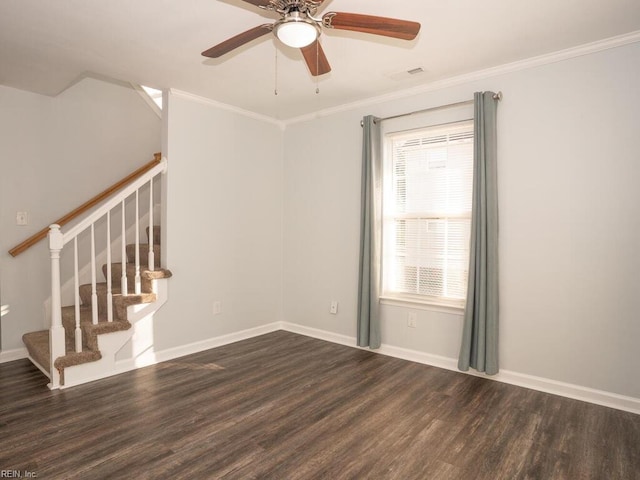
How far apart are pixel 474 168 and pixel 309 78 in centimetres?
158

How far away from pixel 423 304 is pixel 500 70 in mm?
2049

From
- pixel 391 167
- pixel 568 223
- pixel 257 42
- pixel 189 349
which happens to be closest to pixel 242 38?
pixel 257 42

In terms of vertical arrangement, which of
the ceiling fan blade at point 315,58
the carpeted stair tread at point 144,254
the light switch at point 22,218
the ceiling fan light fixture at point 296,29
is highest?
the ceiling fan blade at point 315,58

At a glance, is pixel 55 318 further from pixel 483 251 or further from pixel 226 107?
pixel 483 251

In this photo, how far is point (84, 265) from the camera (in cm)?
413

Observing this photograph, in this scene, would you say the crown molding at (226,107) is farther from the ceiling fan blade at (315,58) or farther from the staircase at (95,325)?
the ceiling fan blade at (315,58)

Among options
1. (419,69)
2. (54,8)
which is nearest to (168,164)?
(54,8)

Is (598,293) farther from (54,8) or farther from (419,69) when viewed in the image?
(54,8)

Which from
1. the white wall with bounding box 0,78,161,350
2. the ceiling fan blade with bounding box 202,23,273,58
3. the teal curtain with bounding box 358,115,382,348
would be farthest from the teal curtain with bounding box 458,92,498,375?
the white wall with bounding box 0,78,161,350

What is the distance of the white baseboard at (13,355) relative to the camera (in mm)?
3518

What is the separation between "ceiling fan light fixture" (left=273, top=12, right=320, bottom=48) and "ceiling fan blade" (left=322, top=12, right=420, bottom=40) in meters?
0.11

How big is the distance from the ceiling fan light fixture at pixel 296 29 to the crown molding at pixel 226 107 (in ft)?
7.32

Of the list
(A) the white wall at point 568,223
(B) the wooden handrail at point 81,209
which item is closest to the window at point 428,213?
(A) the white wall at point 568,223

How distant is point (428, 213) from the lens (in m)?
3.59
